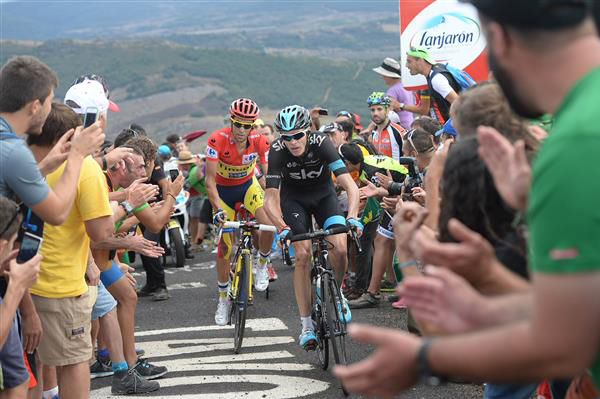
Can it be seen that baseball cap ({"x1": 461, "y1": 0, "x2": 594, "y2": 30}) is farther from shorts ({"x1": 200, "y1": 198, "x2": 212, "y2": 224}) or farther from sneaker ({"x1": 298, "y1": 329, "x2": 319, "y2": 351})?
shorts ({"x1": 200, "y1": 198, "x2": 212, "y2": 224})

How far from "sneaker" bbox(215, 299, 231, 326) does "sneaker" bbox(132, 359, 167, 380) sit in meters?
2.09

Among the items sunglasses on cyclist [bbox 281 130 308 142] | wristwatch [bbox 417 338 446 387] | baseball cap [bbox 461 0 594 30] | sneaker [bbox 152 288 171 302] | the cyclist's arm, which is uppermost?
baseball cap [bbox 461 0 594 30]

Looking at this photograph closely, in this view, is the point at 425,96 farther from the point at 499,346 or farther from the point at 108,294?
the point at 499,346

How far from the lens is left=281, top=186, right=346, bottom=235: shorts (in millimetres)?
8312

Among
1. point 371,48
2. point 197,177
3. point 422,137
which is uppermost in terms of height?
point 422,137

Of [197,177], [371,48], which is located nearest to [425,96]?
[197,177]

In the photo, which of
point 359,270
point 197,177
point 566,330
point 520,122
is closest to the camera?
point 566,330

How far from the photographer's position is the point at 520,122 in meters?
3.44

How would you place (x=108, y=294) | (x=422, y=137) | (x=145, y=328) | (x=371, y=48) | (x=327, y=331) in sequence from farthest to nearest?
(x=371, y=48) → (x=145, y=328) → (x=422, y=137) → (x=327, y=331) → (x=108, y=294)

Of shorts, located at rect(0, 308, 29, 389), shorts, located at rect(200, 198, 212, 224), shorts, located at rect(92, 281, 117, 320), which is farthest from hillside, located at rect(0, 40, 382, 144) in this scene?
shorts, located at rect(0, 308, 29, 389)

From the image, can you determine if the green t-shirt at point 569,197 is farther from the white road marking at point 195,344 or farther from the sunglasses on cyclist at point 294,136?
the white road marking at point 195,344

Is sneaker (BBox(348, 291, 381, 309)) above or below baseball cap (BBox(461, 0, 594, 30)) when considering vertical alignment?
below

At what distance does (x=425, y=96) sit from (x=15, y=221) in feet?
28.6

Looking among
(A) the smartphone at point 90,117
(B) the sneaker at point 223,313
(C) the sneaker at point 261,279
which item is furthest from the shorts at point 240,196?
(A) the smartphone at point 90,117
